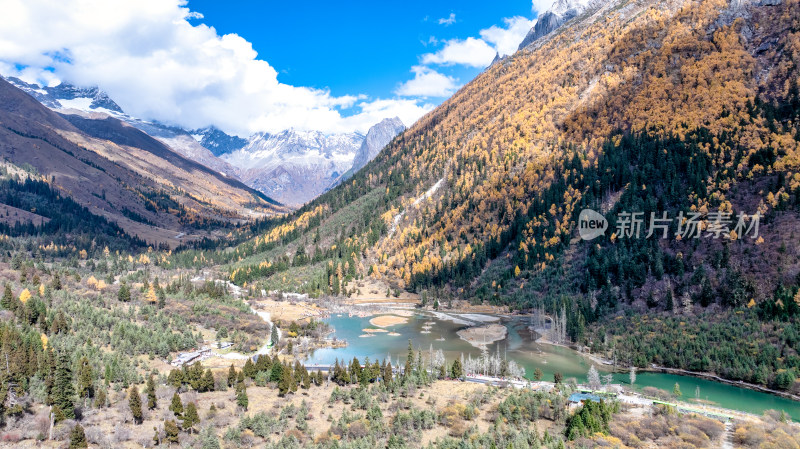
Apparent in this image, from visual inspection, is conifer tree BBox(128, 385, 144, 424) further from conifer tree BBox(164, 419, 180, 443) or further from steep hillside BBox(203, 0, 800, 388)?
steep hillside BBox(203, 0, 800, 388)

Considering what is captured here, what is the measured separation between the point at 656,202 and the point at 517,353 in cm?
6339

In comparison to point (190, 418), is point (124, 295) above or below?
above

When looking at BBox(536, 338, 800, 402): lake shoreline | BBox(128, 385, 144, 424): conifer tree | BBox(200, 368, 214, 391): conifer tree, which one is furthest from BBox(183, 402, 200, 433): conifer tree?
BBox(536, 338, 800, 402): lake shoreline

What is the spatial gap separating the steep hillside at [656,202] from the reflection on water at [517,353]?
5.30 metres

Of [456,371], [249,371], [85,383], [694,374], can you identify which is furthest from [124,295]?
[694,374]

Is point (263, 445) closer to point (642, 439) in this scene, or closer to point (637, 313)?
point (642, 439)

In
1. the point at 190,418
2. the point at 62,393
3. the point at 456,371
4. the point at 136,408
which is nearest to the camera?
the point at 62,393

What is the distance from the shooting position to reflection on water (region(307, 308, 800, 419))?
249ft

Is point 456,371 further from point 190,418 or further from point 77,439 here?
point 77,439

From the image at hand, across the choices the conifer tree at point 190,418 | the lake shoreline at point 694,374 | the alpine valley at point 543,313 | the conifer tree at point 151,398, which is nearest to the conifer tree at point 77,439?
the alpine valley at point 543,313

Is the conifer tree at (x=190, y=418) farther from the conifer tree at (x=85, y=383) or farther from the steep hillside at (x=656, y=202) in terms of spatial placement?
the steep hillside at (x=656, y=202)

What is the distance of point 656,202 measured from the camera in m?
133

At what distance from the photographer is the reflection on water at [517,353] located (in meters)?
76.0

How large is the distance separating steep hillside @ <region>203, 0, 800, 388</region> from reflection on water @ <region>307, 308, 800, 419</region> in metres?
5.30
